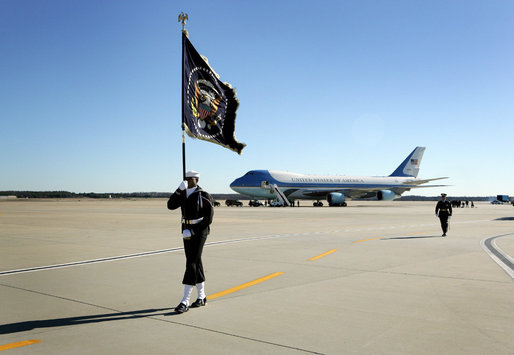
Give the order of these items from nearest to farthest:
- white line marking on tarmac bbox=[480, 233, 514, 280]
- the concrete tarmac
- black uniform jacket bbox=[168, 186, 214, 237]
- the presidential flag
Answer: the concrete tarmac → black uniform jacket bbox=[168, 186, 214, 237] → white line marking on tarmac bbox=[480, 233, 514, 280] → the presidential flag

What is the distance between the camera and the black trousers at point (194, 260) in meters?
6.58

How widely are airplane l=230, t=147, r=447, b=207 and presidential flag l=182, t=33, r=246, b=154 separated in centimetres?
4685

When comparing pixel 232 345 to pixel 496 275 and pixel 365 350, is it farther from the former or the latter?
pixel 496 275

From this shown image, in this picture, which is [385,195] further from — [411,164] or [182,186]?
[182,186]

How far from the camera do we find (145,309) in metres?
6.25

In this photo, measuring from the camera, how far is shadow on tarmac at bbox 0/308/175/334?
5316 millimetres

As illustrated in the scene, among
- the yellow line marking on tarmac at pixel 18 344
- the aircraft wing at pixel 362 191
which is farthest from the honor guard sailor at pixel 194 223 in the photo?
the aircraft wing at pixel 362 191

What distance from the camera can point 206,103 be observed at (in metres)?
11.6

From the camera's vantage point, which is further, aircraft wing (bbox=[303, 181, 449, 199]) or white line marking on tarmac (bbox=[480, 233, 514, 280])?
aircraft wing (bbox=[303, 181, 449, 199])

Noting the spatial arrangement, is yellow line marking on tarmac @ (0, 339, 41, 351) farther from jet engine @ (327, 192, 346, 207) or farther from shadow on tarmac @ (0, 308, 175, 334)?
jet engine @ (327, 192, 346, 207)

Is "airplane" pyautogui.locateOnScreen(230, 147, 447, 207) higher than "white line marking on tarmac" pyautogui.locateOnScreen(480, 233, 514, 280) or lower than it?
Answer: higher

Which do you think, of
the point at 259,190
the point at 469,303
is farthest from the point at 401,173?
the point at 469,303

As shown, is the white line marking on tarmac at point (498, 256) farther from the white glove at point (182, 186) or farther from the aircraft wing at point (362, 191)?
the aircraft wing at point (362, 191)

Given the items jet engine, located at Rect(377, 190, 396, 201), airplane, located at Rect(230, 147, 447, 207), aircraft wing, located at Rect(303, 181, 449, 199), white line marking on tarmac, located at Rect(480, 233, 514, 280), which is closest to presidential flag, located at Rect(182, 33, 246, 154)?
white line marking on tarmac, located at Rect(480, 233, 514, 280)
